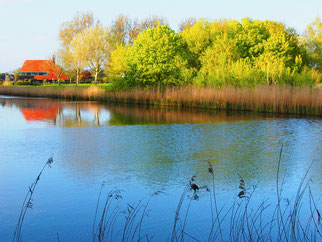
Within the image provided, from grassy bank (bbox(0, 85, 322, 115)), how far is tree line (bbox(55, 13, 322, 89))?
133 centimetres

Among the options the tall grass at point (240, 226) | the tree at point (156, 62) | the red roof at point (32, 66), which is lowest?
the tall grass at point (240, 226)

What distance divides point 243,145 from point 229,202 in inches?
163

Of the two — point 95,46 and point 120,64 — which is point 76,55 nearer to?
point 95,46

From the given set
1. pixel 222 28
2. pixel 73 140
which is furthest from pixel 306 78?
pixel 73 140

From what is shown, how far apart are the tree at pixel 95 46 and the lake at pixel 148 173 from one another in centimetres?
3085

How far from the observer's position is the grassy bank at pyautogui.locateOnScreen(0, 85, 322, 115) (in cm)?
1631

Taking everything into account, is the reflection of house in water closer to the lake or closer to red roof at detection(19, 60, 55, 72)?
the lake

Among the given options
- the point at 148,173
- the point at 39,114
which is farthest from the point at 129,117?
the point at 148,173

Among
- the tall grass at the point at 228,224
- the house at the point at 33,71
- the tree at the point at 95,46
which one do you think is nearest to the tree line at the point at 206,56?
the tree at the point at 95,46

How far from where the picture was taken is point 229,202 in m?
4.72

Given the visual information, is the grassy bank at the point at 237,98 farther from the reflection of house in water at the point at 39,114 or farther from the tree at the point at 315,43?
the tree at the point at 315,43

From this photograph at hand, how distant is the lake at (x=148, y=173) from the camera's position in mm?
4180

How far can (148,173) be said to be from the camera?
242 inches

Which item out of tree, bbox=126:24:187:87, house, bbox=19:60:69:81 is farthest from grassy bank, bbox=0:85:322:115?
house, bbox=19:60:69:81
